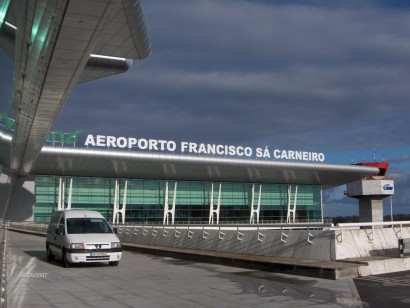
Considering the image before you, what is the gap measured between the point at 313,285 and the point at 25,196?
62001mm

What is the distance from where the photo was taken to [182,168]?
6825 centimetres

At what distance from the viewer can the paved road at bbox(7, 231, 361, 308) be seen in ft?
31.1

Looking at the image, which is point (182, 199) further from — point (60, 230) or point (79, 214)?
point (60, 230)

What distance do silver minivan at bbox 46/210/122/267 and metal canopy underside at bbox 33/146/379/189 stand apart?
136ft

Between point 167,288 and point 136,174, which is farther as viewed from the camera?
point 136,174

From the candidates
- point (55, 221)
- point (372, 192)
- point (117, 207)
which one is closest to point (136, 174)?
point (117, 207)

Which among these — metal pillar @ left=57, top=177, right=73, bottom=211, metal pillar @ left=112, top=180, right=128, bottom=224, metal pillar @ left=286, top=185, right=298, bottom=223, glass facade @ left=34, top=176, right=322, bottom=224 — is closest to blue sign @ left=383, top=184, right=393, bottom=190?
glass facade @ left=34, top=176, right=322, bottom=224

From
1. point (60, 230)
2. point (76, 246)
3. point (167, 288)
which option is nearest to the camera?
point (167, 288)

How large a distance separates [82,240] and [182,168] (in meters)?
52.5

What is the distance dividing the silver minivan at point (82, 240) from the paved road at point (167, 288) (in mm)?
440

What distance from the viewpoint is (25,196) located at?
6725 centimetres

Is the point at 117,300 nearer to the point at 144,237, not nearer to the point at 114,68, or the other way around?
the point at 144,237

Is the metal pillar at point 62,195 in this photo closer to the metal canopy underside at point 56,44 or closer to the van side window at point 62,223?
the metal canopy underside at point 56,44

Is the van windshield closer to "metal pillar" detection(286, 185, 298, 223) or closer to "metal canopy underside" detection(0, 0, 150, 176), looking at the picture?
"metal canopy underside" detection(0, 0, 150, 176)
